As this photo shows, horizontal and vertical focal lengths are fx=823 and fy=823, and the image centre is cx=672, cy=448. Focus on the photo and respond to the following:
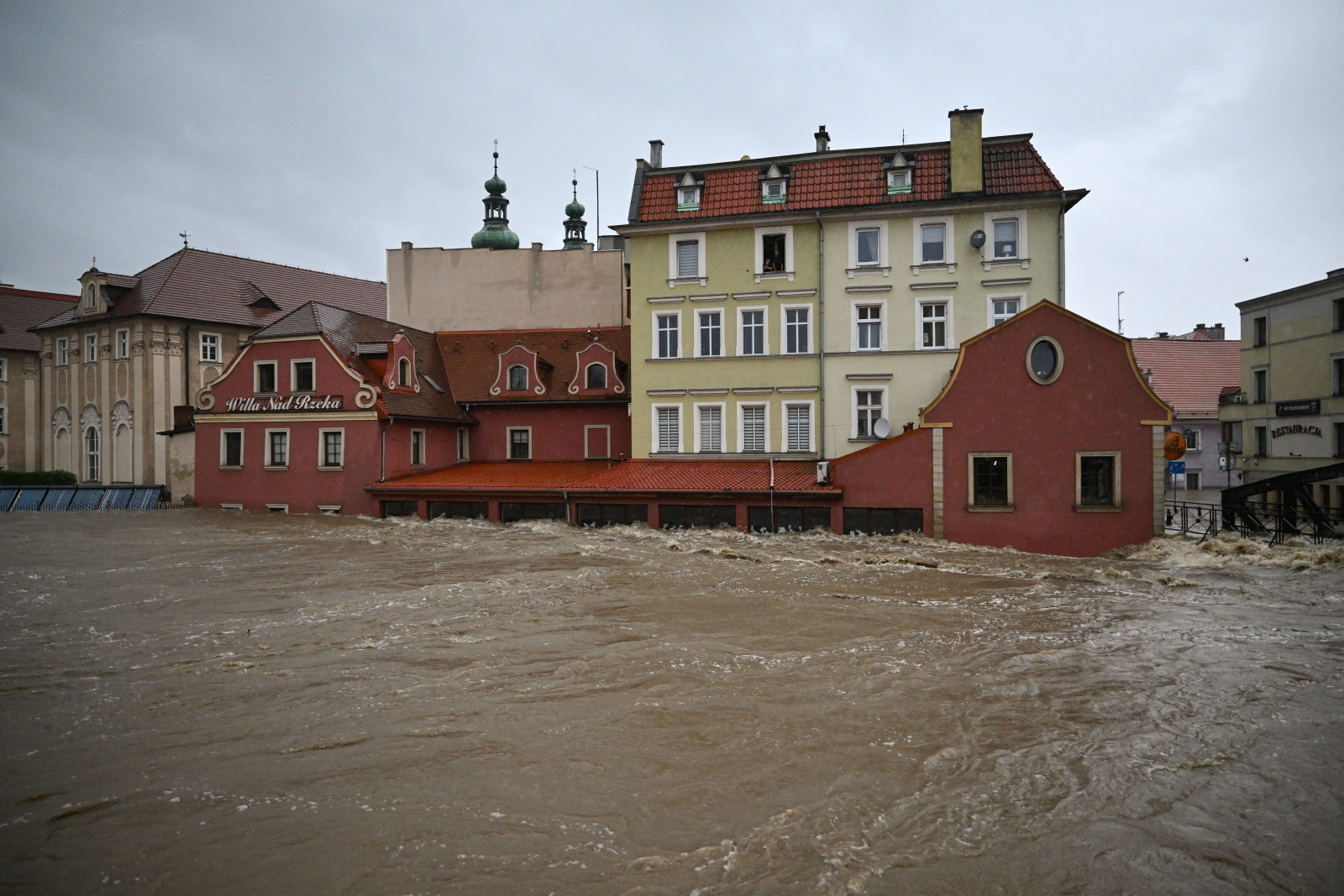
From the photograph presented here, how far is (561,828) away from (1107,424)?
69.4 ft

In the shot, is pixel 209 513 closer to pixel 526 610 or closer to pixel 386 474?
pixel 386 474

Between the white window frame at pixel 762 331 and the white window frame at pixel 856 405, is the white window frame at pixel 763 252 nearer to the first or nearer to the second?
the white window frame at pixel 762 331

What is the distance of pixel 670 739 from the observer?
8.59m

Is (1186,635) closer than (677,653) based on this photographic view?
No

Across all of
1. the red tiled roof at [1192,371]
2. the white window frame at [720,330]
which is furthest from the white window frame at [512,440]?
the red tiled roof at [1192,371]

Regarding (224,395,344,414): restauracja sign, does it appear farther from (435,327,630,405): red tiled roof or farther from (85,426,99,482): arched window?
(85,426,99,482): arched window

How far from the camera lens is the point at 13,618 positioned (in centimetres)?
1412

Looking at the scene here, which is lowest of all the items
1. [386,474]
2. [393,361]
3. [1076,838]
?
[1076,838]

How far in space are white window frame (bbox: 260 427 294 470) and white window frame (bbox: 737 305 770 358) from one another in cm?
1723

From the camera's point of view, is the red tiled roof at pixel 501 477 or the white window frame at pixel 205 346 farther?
the white window frame at pixel 205 346

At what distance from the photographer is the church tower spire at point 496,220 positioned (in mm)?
61219

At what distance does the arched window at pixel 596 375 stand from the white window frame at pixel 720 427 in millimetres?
4987

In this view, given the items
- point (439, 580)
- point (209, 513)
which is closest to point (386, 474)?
point (209, 513)

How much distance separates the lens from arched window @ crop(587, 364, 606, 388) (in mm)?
32906
